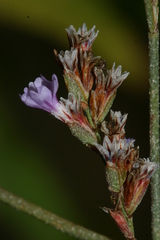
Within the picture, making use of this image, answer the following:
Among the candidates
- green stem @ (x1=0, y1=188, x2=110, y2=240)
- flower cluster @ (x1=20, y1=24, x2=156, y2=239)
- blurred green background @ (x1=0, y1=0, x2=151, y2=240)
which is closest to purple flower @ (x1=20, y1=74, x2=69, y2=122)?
Answer: flower cluster @ (x1=20, y1=24, x2=156, y2=239)

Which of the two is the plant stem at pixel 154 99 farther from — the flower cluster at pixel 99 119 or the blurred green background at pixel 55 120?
the blurred green background at pixel 55 120

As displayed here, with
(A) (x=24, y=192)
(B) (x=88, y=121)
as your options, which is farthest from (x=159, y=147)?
(A) (x=24, y=192)

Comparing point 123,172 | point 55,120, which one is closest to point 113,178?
point 123,172

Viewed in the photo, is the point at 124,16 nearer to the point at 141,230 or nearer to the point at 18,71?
the point at 18,71

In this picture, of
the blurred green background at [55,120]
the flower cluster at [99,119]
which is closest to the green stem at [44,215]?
the flower cluster at [99,119]

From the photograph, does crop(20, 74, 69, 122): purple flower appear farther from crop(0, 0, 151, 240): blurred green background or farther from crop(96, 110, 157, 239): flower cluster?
crop(0, 0, 151, 240): blurred green background

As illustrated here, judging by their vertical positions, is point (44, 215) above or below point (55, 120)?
below

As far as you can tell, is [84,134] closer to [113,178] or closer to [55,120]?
[113,178]
